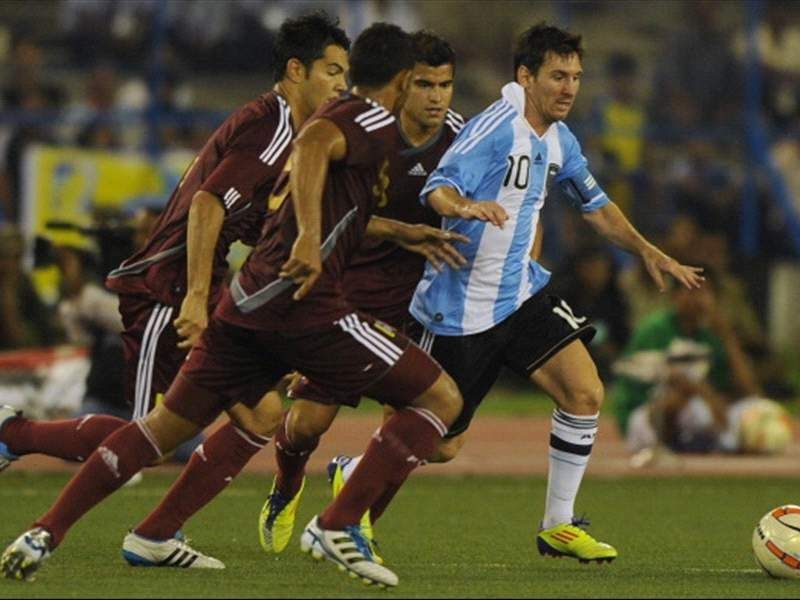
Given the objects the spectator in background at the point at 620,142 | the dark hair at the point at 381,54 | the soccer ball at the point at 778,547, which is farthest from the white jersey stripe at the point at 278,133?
the spectator in background at the point at 620,142

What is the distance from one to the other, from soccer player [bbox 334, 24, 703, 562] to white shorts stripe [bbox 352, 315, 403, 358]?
139cm

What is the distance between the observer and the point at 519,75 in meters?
9.57

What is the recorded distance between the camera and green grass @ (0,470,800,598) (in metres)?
7.95

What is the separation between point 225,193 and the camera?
918cm

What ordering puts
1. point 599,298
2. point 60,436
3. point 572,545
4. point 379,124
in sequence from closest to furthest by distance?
point 379,124 < point 572,545 < point 60,436 < point 599,298

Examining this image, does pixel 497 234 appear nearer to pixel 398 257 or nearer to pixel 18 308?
pixel 398 257

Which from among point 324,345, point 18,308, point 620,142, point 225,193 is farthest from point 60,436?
point 620,142

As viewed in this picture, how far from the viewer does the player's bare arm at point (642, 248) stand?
370 inches

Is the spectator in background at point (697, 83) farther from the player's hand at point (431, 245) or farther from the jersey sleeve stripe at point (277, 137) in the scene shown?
the player's hand at point (431, 245)

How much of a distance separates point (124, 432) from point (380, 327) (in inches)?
43.7

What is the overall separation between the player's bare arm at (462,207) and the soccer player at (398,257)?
2.36 feet

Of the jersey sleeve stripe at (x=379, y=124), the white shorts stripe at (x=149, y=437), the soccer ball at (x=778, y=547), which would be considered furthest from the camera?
the soccer ball at (x=778, y=547)

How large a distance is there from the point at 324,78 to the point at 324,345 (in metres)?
2.15

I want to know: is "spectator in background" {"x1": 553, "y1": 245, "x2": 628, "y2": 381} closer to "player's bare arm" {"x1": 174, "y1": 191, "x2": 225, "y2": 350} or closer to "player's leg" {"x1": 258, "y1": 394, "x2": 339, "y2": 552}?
"player's leg" {"x1": 258, "y1": 394, "x2": 339, "y2": 552}
